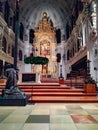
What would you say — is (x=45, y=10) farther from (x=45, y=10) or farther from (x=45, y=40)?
(x=45, y=40)

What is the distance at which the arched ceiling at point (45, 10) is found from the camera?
122ft

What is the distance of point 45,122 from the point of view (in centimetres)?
471

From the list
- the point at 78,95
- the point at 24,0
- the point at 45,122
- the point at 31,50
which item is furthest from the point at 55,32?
the point at 45,122

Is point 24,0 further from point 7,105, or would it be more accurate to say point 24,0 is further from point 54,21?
point 7,105

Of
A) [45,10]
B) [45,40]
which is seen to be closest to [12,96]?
[45,40]

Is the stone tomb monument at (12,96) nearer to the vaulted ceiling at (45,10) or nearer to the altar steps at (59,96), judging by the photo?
the altar steps at (59,96)

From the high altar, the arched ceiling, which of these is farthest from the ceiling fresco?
the high altar

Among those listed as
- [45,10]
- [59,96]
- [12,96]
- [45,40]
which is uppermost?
[45,10]

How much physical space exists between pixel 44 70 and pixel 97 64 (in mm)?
20637

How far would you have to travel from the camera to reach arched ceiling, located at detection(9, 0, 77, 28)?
3731 cm

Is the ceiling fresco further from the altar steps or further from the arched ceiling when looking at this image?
the altar steps

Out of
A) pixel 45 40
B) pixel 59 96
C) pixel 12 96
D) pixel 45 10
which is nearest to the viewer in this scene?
pixel 12 96

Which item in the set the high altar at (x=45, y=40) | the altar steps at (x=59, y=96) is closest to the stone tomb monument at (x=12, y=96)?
the altar steps at (x=59, y=96)

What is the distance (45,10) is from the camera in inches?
1666
